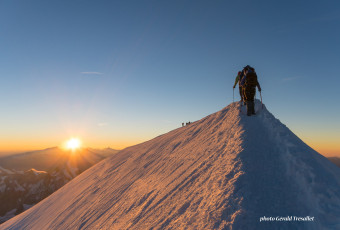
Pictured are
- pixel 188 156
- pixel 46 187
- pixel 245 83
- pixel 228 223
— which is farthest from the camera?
pixel 46 187

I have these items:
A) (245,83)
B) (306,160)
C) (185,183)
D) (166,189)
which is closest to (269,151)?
(306,160)

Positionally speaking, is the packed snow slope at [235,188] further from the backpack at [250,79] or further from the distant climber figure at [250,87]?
the backpack at [250,79]

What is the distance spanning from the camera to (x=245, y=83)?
35.5 ft

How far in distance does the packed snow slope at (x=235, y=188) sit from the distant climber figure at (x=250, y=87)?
615 millimetres

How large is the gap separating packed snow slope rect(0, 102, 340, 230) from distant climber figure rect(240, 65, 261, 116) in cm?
62

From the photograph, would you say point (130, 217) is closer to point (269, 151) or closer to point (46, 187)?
point (269, 151)

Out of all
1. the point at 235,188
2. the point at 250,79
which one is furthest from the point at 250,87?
the point at 235,188

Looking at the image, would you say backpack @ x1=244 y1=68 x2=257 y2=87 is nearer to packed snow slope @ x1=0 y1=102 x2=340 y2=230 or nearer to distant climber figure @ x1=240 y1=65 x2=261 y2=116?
distant climber figure @ x1=240 y1=65 x2=261 y2=116

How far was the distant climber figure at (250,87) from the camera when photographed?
34.1 ft

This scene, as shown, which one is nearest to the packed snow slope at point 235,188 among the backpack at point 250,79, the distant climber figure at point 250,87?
the distant climber figure at point 250,87

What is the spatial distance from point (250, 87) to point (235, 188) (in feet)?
23.5

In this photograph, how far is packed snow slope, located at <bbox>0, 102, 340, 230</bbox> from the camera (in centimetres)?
466

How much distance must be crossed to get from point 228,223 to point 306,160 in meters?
3.93

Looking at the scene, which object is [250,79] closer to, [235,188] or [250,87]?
[250,87]
